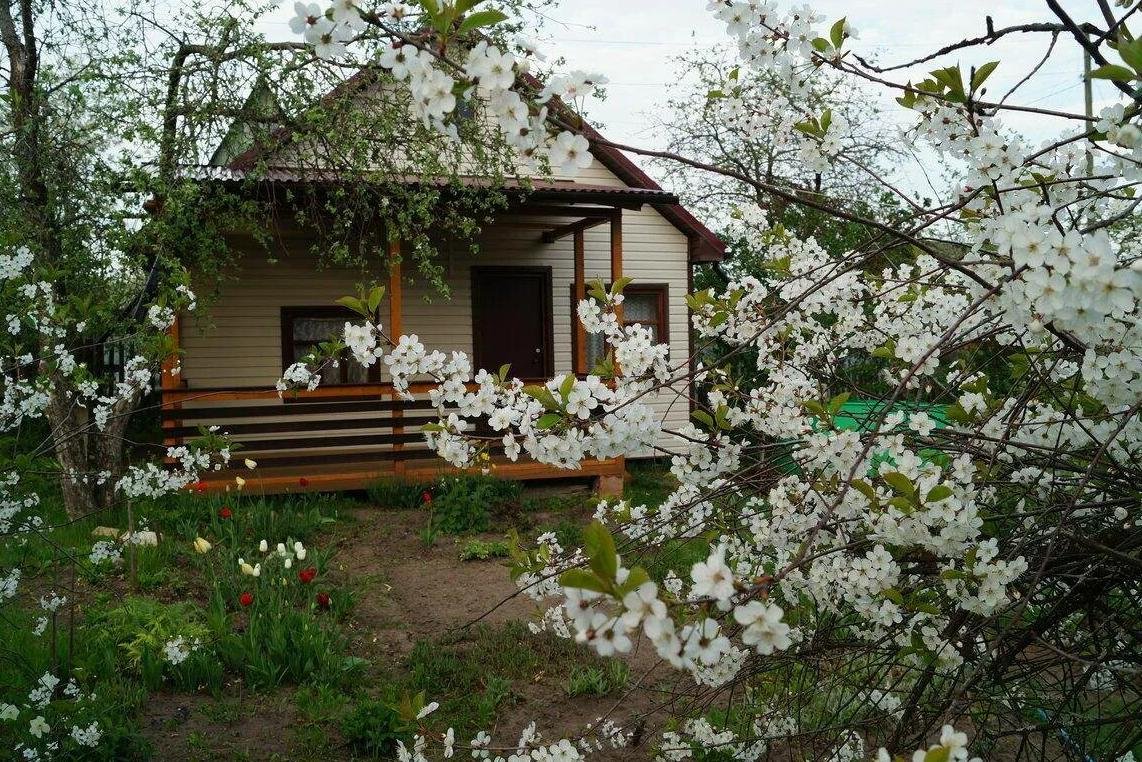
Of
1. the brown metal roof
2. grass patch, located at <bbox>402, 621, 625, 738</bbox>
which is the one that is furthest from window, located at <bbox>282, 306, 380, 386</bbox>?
grass patch, located at <bbox>402, 621, 625, 738</bbox>

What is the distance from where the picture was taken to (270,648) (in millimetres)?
4605

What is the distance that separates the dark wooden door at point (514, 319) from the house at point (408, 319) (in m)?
0.01

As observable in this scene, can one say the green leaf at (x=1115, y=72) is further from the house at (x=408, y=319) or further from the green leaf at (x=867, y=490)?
the house at (x=408, y=319)

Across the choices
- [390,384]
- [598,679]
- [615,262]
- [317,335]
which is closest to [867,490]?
[598,679]

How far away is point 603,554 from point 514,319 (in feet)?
34.4

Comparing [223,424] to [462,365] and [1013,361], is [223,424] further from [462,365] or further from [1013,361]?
[1013,361]

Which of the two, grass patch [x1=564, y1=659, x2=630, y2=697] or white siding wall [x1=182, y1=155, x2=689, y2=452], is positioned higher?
white siding wall [x1=182, y1=155, x2=689, y2=452]

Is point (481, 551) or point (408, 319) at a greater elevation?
point (408, 319)

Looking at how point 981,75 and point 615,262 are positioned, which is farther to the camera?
point 615,262

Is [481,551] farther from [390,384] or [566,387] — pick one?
[566,387]

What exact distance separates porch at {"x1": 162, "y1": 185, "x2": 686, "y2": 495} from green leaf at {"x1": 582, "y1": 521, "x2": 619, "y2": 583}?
652 cm

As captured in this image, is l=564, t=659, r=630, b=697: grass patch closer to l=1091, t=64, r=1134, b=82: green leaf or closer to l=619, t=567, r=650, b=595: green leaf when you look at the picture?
l=619, t=567, r=650, b=595: green leaf

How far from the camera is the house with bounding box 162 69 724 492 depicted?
8.90 meters

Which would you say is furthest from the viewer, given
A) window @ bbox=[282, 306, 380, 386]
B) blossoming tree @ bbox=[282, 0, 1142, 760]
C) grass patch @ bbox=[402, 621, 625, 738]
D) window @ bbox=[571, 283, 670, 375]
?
window @ bbox=[571, 283, 670, 375]
